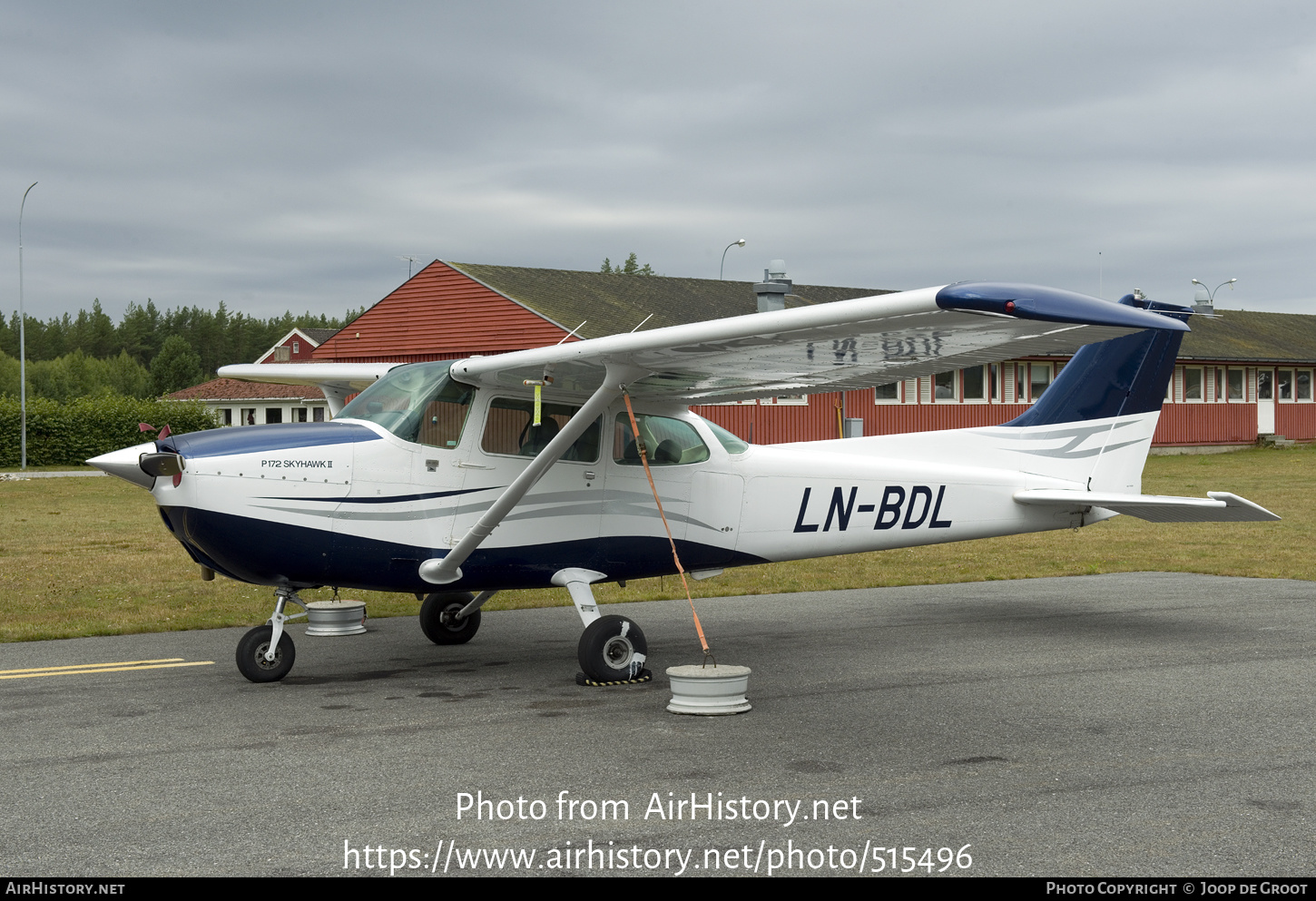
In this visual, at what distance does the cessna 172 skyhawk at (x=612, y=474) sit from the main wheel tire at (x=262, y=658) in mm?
20

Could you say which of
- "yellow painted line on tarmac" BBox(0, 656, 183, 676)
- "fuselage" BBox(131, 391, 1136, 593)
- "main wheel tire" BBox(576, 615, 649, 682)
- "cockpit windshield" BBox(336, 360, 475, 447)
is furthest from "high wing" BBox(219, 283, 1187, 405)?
"yellow painted line on tarmac" BBox(0, 656, 183, 676)

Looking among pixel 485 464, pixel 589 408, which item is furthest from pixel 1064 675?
pixel 485 464

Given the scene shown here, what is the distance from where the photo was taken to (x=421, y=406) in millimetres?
7898

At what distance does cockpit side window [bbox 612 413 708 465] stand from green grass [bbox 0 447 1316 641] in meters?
3.53

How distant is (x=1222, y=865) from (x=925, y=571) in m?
10.4

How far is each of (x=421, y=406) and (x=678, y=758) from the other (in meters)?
3.27

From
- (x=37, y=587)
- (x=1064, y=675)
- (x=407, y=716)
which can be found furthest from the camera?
(x=37, y=587)

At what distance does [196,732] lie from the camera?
6410 millimetres

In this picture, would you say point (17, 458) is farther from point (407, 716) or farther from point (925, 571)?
point (407, 716)

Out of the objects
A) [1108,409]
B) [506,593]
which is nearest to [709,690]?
[1108,409]

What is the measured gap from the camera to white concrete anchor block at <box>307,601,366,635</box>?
9.94 meters

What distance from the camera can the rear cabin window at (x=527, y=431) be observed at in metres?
8.12

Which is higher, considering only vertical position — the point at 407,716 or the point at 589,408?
the point at 589,408

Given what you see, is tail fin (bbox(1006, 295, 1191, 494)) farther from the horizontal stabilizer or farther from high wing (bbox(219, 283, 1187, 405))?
high wing (bbox(219, 283, 1187, 405))
